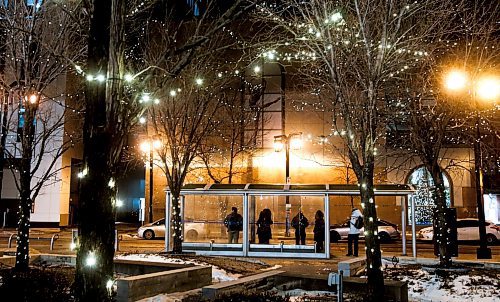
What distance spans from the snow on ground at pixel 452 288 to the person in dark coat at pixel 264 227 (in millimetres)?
7777

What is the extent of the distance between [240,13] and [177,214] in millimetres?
12493

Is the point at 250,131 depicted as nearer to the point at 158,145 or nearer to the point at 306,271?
the point at 158,145

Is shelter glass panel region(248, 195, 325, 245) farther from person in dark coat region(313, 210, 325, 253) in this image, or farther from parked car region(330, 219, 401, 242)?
parked car region(330, 219, 401, 242)

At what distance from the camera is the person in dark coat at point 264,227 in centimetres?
2031

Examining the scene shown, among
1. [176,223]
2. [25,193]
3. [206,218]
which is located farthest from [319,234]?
[25,193]

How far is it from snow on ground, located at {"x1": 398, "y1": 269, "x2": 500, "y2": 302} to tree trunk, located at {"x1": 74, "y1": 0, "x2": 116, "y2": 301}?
7.34 meters

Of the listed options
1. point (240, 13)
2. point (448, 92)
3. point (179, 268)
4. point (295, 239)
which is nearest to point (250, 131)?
point (295, 239)

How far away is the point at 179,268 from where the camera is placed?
12.2 metres

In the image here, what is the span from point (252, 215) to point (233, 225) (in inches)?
34.4

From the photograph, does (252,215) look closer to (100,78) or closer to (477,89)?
(477,89)

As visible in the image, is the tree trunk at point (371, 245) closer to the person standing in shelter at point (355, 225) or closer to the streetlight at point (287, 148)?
A: the person standing in shelter at point (355, 225)

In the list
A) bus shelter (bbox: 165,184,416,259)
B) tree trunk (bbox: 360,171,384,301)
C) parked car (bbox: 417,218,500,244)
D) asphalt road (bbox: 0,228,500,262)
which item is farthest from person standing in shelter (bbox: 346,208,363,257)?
parked car (bbox: 417,218,500,244)

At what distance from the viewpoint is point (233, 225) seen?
20531 millimetres

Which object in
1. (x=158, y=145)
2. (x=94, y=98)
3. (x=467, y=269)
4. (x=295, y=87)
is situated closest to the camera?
(x=94, y=98)
